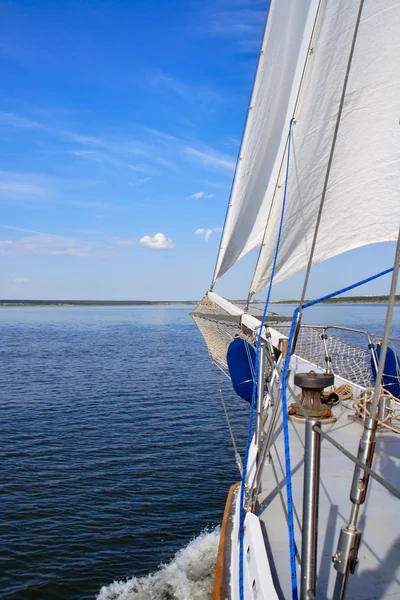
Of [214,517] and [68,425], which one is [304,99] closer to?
[214,517]

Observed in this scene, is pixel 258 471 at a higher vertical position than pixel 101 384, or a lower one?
higher

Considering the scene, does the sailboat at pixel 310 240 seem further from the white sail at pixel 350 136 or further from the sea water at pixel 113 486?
the sea water at pixel 113 486

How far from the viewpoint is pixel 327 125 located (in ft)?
20.6

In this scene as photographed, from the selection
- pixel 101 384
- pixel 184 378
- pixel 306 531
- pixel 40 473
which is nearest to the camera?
pixel 306 531

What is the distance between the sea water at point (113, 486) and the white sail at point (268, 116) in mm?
6089

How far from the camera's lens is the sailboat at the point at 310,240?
386 centimetres

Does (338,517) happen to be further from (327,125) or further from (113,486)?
(113,486)

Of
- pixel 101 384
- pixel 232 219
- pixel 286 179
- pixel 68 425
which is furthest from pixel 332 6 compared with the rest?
pixel 101 384

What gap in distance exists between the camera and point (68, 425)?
17312mm

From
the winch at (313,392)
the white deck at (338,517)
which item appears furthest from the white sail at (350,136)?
the white deck at (338,517)

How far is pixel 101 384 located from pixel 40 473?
11.6 metres

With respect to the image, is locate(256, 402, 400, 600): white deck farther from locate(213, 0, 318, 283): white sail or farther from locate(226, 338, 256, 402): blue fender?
locate(213, 0, 318, 283): white sail

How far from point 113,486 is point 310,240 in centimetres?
869

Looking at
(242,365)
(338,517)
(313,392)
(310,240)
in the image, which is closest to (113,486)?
(242,365)
